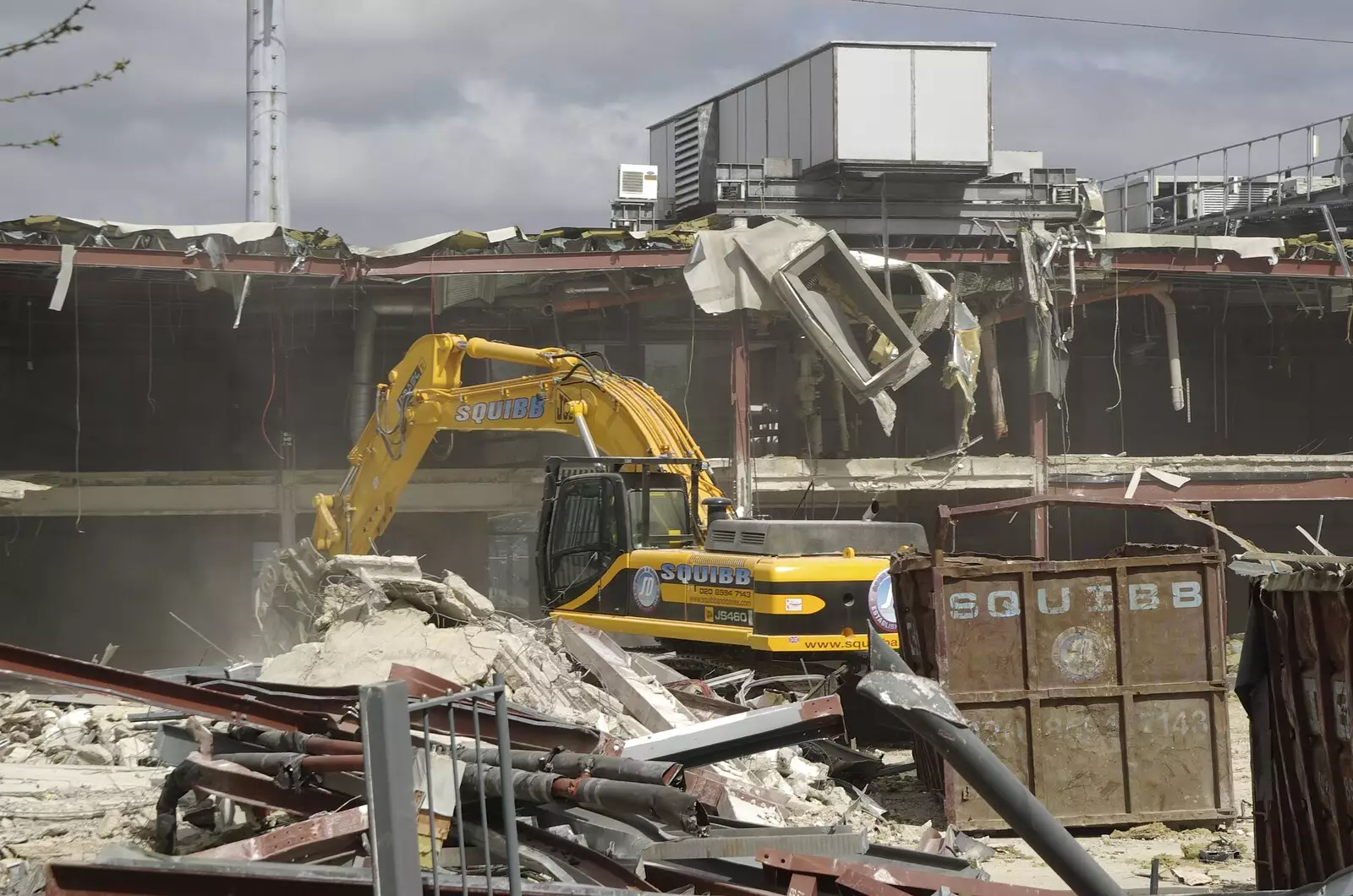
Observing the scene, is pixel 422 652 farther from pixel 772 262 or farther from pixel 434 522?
pixel 434 522

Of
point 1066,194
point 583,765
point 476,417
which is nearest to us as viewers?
point 583,765

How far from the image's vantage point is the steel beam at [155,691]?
6.52 metres

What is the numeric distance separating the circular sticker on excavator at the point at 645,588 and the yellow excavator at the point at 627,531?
0.01 meters

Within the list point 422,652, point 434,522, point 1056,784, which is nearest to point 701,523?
point 422,652

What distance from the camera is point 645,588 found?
507 inches

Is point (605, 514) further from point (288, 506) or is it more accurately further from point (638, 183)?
point (638, 183)

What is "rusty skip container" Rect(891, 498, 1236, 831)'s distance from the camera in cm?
893

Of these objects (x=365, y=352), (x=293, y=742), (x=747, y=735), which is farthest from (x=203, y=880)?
(x=365, y=352)

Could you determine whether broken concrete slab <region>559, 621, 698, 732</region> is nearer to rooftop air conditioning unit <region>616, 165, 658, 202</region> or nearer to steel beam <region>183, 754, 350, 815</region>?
steel beam <region>183, 754, 350, 815</region>

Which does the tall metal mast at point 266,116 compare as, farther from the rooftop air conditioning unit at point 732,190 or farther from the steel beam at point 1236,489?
the steel beam at point 1236,489

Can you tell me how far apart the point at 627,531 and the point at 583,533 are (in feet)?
1.96

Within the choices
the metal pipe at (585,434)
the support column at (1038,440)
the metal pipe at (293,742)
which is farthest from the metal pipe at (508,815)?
the support column at (1038,440)

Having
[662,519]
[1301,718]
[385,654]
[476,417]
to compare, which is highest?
[476,417]

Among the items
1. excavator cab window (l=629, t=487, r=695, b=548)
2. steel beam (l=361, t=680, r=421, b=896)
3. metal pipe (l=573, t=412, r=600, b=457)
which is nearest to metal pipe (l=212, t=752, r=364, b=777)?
steel beam (l=361, t=680, r=421, b=896)
